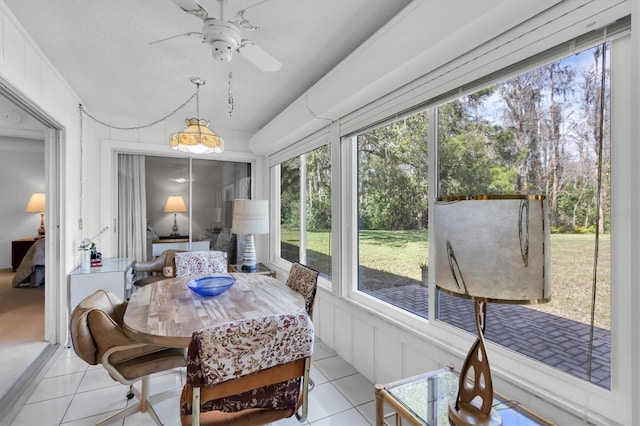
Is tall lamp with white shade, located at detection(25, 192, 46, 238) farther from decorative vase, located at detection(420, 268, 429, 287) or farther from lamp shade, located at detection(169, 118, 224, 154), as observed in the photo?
decorative vase, located at detection(420, 268, 429, 287)

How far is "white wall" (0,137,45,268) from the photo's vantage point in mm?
2752

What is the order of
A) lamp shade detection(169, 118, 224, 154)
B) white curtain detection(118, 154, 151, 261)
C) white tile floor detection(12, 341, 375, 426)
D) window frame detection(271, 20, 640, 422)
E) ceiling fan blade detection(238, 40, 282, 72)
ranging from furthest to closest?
white curtain detection(118, 154, 151, 261) → lamp shade detection(169, 118, 224, 154) → white tile floor detection(12, 341, 375, 426) → ceiling fan blade detection(238, 40, 282, 72) → window frame detection(271, 20, 640, 422)

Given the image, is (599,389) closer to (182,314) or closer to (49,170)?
(182,314)

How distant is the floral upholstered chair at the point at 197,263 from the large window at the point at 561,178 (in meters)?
2.51

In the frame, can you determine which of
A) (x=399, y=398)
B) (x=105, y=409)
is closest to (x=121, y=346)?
(x=105, y=409)

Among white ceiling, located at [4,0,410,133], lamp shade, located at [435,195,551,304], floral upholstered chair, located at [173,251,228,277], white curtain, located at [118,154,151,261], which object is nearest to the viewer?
lamp shade, located at [435,195,551,304]

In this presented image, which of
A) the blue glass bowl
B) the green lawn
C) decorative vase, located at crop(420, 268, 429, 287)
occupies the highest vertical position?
the green lawn

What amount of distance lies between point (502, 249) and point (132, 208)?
14.6 feet

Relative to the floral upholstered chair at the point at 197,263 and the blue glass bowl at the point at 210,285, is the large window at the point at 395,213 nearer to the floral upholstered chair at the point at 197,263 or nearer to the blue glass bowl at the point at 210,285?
the blue glass bowl at the point at 210,285

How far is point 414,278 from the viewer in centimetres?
215

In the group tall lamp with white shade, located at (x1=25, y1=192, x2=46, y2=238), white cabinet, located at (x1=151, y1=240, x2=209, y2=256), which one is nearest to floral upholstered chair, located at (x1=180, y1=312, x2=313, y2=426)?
tall lamp with white shade, located at (x1=25, y1=192, x2=46, y2=238)

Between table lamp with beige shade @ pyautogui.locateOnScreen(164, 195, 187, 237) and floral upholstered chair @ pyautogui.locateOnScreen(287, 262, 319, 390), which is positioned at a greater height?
table lamp with beige shade @ pyautogui.locateOnScreen(164, 195, 187, 237)

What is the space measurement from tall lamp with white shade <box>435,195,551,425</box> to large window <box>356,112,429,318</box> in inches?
40.1

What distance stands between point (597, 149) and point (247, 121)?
3.72 metres
